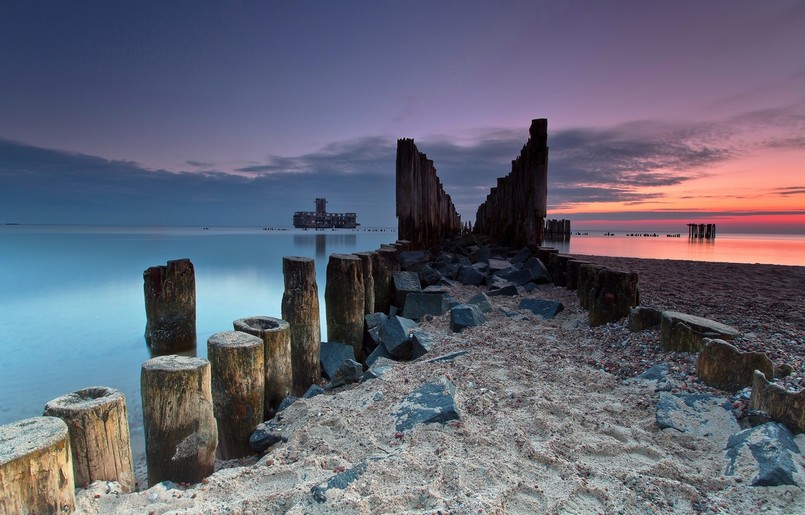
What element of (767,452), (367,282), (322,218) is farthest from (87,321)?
(322,218)

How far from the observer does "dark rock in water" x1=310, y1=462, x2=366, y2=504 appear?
191cm

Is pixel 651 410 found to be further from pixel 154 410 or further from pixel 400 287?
pixel 400 287

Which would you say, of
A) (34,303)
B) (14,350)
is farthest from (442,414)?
(34,303)

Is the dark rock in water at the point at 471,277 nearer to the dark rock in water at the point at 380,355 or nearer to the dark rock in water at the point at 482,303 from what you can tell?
the dark rock in water at the point at 482,303

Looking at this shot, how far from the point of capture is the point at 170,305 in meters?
6.39

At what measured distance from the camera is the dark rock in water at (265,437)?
284 cm

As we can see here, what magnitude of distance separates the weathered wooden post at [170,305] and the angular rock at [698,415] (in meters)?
6.05

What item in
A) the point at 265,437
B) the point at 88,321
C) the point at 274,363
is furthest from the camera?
the point at 88,321

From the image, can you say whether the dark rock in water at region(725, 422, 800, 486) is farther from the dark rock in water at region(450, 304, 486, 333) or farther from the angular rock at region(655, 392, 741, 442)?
the dark rock in water at region(450, 304, 486, 333)

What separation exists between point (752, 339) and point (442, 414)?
2.63 m

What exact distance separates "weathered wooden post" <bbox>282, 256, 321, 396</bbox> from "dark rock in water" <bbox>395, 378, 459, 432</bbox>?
158cm

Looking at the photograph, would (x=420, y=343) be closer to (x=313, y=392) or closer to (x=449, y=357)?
(x=449, y=357)

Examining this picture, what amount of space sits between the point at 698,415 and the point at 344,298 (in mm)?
3339

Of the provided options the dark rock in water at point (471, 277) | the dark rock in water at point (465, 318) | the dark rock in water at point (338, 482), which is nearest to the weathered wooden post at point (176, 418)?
the dark rock in water at point (338, 482)
